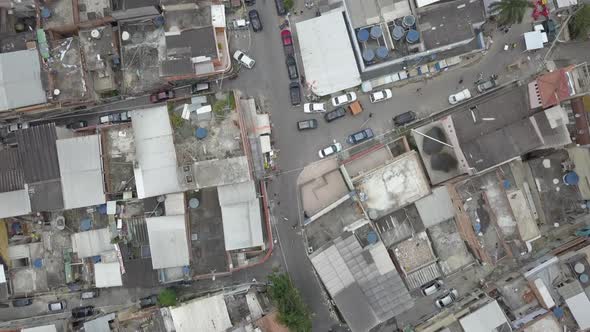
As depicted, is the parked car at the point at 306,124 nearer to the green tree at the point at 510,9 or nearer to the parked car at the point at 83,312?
the green tree at the point at 510,9

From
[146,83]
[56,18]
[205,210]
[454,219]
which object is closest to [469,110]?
[454,219]

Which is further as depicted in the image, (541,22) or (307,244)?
(541,22)

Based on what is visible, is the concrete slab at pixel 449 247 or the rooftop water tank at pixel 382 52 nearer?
the rooftop water tank at pixel 382 52

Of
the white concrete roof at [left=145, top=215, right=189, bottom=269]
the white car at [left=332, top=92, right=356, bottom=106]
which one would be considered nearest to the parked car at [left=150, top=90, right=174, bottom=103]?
the white concrete roof at [left=145, top=215, right=189, bottom=269]

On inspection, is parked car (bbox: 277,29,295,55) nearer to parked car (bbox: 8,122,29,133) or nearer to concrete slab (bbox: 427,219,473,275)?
concrete slab (bbox: 427,219,473,275)

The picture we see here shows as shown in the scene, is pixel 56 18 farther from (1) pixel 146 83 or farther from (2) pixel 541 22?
(2) pixel 541 22

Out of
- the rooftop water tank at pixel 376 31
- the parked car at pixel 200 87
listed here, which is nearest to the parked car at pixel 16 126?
the parked car at pixel 200 87

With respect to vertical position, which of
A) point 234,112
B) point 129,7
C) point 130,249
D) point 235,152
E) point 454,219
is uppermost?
point 129,7

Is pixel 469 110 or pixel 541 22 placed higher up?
pixel 541 22
